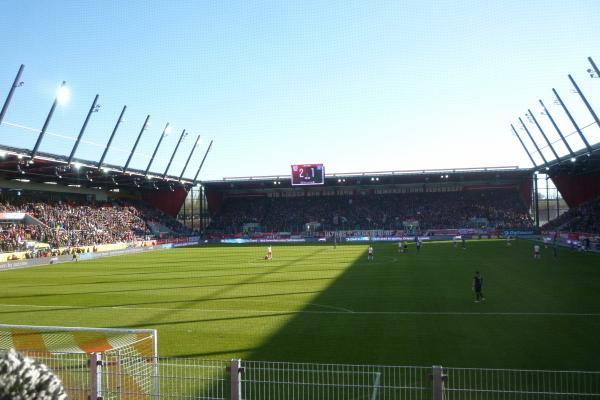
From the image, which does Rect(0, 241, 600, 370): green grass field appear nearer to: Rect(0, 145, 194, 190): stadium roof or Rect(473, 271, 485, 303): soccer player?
Rect(473, 271, 485, 303): soccer player

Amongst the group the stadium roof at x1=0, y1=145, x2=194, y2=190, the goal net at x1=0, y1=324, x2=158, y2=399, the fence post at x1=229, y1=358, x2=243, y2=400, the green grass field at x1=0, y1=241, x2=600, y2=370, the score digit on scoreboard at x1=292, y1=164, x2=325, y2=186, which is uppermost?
the score digit on scoreboard at x1=292, y1=164, x2=325, y2=186

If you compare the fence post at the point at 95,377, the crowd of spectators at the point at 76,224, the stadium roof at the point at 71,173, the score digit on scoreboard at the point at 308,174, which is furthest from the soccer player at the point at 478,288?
the score digit on scoreboard at the point at 308,174

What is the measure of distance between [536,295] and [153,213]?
6598 centimetres

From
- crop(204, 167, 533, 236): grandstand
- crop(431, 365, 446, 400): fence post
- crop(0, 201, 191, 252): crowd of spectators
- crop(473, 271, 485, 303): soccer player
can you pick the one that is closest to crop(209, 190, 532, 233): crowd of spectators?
crop(204, 167, 533, 236): grandstand

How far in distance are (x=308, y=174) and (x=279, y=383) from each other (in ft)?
203

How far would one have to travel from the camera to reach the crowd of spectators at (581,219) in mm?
51787

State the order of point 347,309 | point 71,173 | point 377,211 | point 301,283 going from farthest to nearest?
1. point 377,211
2. point 71,173
3. point 301,283
4. point 347,309

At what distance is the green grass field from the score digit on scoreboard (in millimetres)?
33816

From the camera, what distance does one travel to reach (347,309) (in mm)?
19875

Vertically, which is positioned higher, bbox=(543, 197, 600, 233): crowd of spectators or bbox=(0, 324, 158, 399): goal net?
bbox=(543, 197, 600, 233): crowd of spectators

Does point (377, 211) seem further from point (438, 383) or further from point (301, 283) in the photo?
point (438, 383)

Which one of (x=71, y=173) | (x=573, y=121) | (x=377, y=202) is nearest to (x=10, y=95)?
(x=71, y=173)

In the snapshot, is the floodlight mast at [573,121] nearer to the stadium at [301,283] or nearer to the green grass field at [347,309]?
the stadium at [301,283]

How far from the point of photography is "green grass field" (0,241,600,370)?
13.6m
